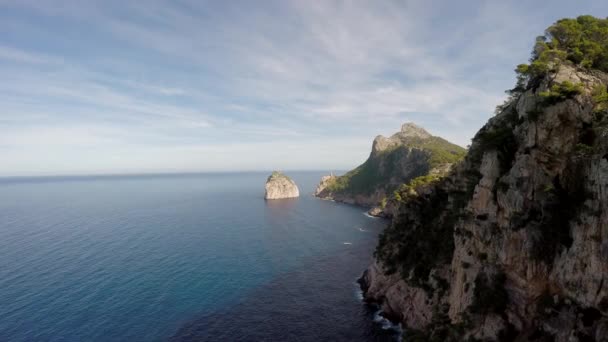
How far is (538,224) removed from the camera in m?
35.1

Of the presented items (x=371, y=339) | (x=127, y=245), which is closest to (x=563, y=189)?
(x=371, y=339)

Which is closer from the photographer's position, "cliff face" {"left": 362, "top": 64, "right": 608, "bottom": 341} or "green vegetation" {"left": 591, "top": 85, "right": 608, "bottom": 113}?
"cliff face" {"left": 362, "top": 64, "right": 608, "bottom": 341}

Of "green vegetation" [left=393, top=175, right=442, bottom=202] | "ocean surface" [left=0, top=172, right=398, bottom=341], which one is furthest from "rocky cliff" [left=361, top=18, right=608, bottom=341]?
"green vegetation" [left=393, top=175, right=442, bottom=202]

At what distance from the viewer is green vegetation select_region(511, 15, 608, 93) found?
3900 centimetres

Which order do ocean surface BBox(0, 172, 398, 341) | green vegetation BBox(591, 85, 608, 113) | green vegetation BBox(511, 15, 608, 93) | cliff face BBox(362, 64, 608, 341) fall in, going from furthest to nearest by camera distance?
1. ocean surface BBox(0, 172, 398, 341)
2. green vegetation BBox(511, 15, 608, 93)
3. green vegetation BBox(591, 85, 608, 113)
4. cliff face BBox(362, 64, 608, 341)

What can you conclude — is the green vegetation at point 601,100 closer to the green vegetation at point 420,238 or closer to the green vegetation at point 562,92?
the green vegetation at point 562,92

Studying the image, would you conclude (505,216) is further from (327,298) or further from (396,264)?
(327,298)

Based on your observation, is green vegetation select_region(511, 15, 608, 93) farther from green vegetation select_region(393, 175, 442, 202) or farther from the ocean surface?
the ocean surface

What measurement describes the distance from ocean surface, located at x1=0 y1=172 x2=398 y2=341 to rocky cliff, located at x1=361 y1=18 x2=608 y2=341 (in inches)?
Result: 886

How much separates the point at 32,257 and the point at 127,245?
2456 centimetres

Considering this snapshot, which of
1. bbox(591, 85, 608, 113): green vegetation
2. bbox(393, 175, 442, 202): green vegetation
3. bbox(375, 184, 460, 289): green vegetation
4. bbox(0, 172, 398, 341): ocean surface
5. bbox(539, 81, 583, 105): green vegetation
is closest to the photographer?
bbox(591, 85, 608, 113): green vegetation

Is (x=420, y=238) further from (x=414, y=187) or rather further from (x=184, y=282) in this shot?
(x=184, y=282)

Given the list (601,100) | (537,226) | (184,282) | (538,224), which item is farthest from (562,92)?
(184,282)

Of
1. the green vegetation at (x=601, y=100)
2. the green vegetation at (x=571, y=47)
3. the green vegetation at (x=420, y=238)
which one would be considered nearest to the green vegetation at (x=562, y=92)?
the green vegetation at (x=601, y=100)
